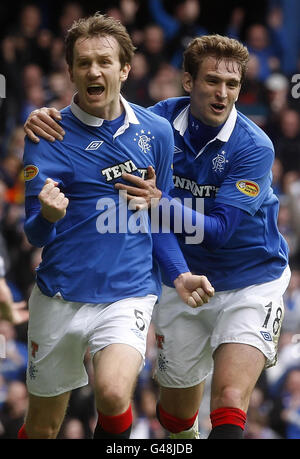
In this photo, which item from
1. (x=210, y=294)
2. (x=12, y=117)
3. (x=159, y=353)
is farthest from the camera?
(x=12, y=117)

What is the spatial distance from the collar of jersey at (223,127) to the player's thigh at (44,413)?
5.30ft

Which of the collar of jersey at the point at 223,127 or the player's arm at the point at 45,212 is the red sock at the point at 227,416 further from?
the collar of jersey at the point at 223,127

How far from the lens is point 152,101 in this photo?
11.5 metres

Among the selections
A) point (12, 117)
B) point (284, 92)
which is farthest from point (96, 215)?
point (284, 92)

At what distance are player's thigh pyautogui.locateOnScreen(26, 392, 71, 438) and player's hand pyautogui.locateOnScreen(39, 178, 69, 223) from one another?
1168 mm

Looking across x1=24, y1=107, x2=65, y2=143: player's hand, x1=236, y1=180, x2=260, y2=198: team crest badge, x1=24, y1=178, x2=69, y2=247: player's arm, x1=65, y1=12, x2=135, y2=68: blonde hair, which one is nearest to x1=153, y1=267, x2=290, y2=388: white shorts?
x1=236, y1=180, x2=260, y2=198: team crest badge

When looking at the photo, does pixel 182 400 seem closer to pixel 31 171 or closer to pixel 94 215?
pixel 94 215

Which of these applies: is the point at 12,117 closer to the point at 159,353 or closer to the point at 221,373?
the point at 159,353

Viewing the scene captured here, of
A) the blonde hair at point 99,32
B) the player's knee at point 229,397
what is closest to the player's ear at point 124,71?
the blonde hair at point 99,32

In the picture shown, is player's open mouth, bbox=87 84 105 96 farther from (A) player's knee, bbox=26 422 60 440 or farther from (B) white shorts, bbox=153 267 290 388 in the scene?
(A) player's knee, bbox=26 422 60 440

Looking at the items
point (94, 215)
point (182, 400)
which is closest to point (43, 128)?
point (94, 215)

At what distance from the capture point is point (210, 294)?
550cm

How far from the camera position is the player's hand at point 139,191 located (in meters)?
5.56

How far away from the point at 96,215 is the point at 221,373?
111 cm
